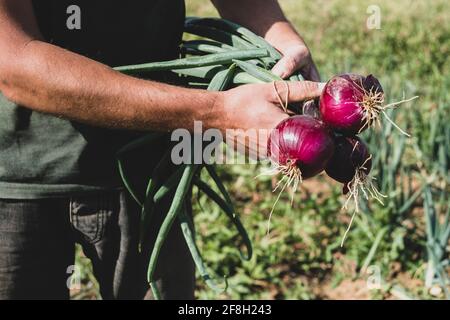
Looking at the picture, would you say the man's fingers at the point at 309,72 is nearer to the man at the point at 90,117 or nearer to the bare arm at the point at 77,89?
the man at the point at 90,117

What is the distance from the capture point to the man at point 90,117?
46.6 inches

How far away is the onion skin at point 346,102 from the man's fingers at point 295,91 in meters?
0.05

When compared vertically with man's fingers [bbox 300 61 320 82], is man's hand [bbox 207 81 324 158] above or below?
below

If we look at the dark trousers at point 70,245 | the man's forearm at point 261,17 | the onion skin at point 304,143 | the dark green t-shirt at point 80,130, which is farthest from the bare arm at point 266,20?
the dark trousers at point 70,245

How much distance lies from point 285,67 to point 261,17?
32 cm

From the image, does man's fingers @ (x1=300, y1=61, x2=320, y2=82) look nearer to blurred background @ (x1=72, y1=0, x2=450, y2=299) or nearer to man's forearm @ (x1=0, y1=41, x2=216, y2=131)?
man's forearm @ (x1=0, y1=41, x2=216, y2=131)

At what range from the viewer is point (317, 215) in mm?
2896

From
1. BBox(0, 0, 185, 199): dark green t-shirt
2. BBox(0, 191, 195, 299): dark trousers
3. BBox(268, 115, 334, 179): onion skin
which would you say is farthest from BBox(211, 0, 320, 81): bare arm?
BBox(0, 191, 195, 299): dark trousers

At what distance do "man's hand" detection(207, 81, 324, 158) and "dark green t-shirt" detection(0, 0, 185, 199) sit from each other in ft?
0.91

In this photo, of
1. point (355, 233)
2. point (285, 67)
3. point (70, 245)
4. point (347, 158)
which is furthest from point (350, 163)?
point (355, 233)

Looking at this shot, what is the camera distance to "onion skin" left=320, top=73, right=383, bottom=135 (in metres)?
1.17

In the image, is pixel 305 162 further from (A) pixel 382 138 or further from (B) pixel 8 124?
(A) pixel 382 138

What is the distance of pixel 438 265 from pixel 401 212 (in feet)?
1.09
